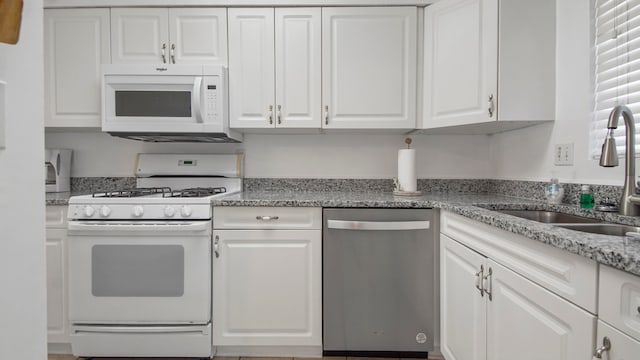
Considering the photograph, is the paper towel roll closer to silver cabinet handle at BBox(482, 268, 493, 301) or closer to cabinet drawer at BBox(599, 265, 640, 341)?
silver cabinet handle at BBox(482, 268, 493, 301)

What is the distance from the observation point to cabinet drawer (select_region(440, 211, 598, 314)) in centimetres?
79

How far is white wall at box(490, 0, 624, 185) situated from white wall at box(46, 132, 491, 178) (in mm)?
503

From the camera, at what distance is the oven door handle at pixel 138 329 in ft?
5.81

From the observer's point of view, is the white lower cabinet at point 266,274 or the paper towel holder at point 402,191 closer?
the white lower cabinet at point 266,274

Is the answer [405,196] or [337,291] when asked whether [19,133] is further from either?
[405,196]

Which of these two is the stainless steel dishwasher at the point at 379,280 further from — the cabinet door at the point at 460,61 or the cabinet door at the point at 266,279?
the cabinet door at the point at 460,61

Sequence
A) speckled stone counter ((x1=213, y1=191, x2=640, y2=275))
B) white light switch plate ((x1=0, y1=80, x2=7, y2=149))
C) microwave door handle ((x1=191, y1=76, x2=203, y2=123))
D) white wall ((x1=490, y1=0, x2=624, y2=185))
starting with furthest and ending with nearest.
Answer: microwave door handle ((x1=191, y1=76, x2=203, y2=123)), white wall ((x1=490, y1=0, x2=624, y2=185)), speckled stone counter ((x1=213, y1=191, x2=640, y2=275)), white light switch plate ((x1=0, y1=80, x2=7, y2=149))

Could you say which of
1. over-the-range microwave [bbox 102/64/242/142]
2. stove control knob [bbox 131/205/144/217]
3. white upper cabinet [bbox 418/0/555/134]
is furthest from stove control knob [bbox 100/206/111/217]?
white upper cabinet [bbox 418/0/555/134]

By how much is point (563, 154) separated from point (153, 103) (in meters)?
2.20

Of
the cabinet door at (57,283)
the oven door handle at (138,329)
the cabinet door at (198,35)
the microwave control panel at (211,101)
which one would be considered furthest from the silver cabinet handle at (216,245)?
the cabinet door at (198,35)

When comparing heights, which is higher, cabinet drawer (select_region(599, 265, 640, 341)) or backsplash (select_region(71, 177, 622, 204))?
backsplash (select_region(71, 177, 622, 204))

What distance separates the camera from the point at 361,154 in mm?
2391

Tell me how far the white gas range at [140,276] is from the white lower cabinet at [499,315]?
121 cm

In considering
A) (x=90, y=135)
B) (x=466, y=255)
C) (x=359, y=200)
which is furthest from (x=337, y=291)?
(x=90, y=135)
